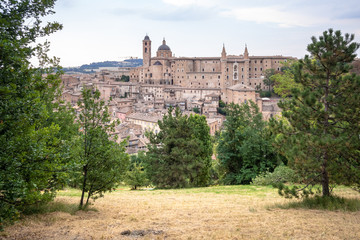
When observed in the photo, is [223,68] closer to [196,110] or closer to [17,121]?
[196,110]

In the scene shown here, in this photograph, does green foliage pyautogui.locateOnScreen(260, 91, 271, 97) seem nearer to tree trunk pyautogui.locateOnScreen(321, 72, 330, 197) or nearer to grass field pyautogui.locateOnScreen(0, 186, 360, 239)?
tree trunk pyautogui.locateOnScreen(321, 72, 330, 197)

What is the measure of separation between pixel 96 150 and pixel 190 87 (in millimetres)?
74060

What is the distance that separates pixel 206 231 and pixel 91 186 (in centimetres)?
387

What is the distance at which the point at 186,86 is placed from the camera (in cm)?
8725

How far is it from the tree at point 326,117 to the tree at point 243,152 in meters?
9.42

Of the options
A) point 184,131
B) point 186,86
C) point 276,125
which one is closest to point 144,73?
point 186,86

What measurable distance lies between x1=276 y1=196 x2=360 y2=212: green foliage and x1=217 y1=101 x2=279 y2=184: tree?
9.24 m

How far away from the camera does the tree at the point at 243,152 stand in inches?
790

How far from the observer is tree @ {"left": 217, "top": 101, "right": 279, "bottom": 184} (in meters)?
20.1

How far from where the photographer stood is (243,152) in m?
20.1

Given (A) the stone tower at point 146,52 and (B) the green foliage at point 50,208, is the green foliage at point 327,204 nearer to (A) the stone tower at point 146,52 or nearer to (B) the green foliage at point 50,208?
(B) the green foliage at point 50,208

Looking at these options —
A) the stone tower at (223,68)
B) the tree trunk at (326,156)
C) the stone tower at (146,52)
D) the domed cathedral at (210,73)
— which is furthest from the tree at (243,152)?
the stone tower at (146,52)

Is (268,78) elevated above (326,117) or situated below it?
above

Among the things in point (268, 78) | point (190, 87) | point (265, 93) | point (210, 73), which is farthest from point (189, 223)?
point (210, 73)
